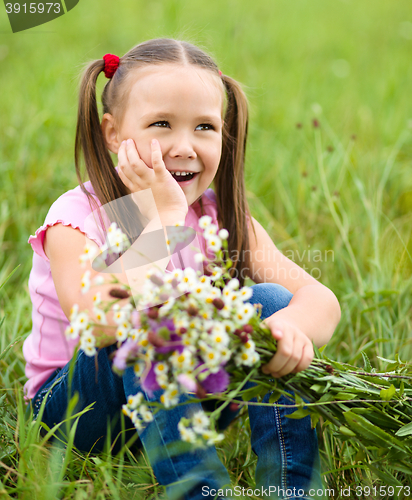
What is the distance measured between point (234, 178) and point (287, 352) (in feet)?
2.67

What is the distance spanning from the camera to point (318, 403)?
2.93ft

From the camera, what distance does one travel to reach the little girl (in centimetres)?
104

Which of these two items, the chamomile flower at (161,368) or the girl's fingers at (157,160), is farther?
the girl's fingers at (157,160)

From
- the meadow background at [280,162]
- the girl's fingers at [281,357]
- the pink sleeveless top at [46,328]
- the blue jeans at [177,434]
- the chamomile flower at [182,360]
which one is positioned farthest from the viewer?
the pink sleeveless top at [46,328]

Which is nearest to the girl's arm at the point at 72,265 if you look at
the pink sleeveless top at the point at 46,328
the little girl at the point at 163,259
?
the little girl at the point at 163,259

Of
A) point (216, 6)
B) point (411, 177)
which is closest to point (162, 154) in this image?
point (411, 177)

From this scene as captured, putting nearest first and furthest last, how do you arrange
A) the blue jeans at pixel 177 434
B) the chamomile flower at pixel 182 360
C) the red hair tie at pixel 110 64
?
the chamomile flower at pixel 182 360 < the blue jeans at pixel 177 434 < the red hair tie at pixel 110 64

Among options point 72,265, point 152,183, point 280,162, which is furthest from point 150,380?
point 280,162

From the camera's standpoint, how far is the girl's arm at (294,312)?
2.74 ft

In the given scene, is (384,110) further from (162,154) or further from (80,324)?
(80,324)

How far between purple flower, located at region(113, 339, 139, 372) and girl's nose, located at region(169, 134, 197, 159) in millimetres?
649

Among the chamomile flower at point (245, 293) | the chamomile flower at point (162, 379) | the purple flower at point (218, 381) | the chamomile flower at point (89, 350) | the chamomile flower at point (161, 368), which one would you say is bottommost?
the purple flower at point (218, 381)

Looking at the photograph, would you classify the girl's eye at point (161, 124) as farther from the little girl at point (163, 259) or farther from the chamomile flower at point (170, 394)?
the chamomile flower at point (170, 394)

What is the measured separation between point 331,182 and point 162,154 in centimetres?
131
